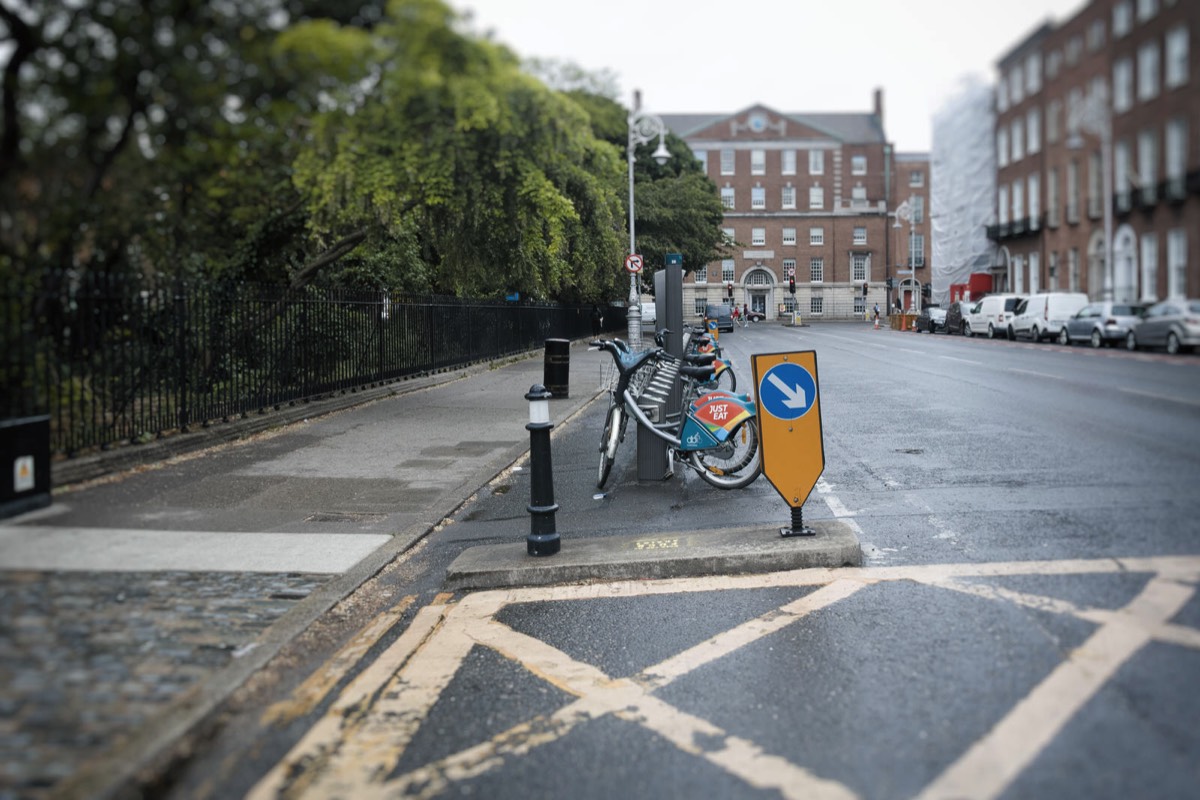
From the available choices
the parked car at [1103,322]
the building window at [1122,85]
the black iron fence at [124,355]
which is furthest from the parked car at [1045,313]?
the black iron fence at [124,355]

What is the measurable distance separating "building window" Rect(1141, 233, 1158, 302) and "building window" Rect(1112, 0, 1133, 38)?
20.9 inches

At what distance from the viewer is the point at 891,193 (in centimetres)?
356

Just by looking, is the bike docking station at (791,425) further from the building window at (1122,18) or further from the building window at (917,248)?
the building window at (1122,18)

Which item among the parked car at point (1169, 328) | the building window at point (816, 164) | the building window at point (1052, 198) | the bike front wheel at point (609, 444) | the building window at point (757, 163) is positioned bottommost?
the bike front wheel at point (609, 444)

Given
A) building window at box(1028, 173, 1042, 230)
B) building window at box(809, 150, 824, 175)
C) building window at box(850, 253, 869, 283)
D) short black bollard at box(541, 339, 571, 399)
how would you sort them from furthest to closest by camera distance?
short black bollard at box(541, 339, 571, 399) → building window at box(850, 253, 869, 283) → building window at box(809, 150, 824, 175) → building window at box(1028, 173, 1042, 230)

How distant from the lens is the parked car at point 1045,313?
3.19 metres

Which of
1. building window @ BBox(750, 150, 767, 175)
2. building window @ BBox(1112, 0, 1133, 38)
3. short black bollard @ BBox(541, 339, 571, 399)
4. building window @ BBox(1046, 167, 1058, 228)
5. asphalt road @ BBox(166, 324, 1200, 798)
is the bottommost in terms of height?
asphalt road @ BBox(166, 324, 1200, 798)

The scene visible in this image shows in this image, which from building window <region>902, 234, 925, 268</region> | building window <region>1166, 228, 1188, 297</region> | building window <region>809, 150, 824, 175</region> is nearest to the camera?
building window <region>1166, 228, 1188, 297</region>

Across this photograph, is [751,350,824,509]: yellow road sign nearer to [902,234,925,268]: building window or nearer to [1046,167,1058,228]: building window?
[902,234,925,268]: building window

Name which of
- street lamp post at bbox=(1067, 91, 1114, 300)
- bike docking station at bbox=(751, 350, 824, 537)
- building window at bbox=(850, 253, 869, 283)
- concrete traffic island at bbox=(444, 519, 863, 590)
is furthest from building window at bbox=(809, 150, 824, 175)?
street lamp post at bbox=(1067, 91, 1114, 300)

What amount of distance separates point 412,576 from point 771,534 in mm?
2294

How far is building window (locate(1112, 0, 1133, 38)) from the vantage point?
2452mm

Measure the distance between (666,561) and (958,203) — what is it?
3.14 metres

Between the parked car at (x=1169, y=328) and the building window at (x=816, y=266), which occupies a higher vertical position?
the building window at (x=816, y=266)
